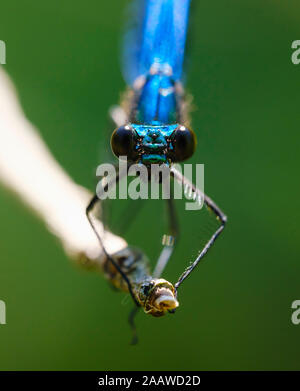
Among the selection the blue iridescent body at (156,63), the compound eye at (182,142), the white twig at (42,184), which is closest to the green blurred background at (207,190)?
the white twig at (42,184)

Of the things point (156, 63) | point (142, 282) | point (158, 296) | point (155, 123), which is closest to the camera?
point (158, 296)

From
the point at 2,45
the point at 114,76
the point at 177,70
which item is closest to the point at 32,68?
the point at 2,45

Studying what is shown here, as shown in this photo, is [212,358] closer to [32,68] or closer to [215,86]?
[215,86]

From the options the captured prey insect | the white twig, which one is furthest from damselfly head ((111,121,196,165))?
the white twig

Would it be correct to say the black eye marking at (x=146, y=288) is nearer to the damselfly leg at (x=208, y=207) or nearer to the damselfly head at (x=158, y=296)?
the damselfly head at (x=158, y=296)

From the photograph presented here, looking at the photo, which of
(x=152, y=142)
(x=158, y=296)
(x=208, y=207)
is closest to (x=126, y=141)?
(x=152, y=142)

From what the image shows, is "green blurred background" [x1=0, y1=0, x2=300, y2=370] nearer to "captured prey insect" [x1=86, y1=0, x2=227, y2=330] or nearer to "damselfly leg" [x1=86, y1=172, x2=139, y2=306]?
"captured prey insect" [x1=86, y1=0, x2=227, y2=330]

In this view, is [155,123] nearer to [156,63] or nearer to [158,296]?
[156,63]
